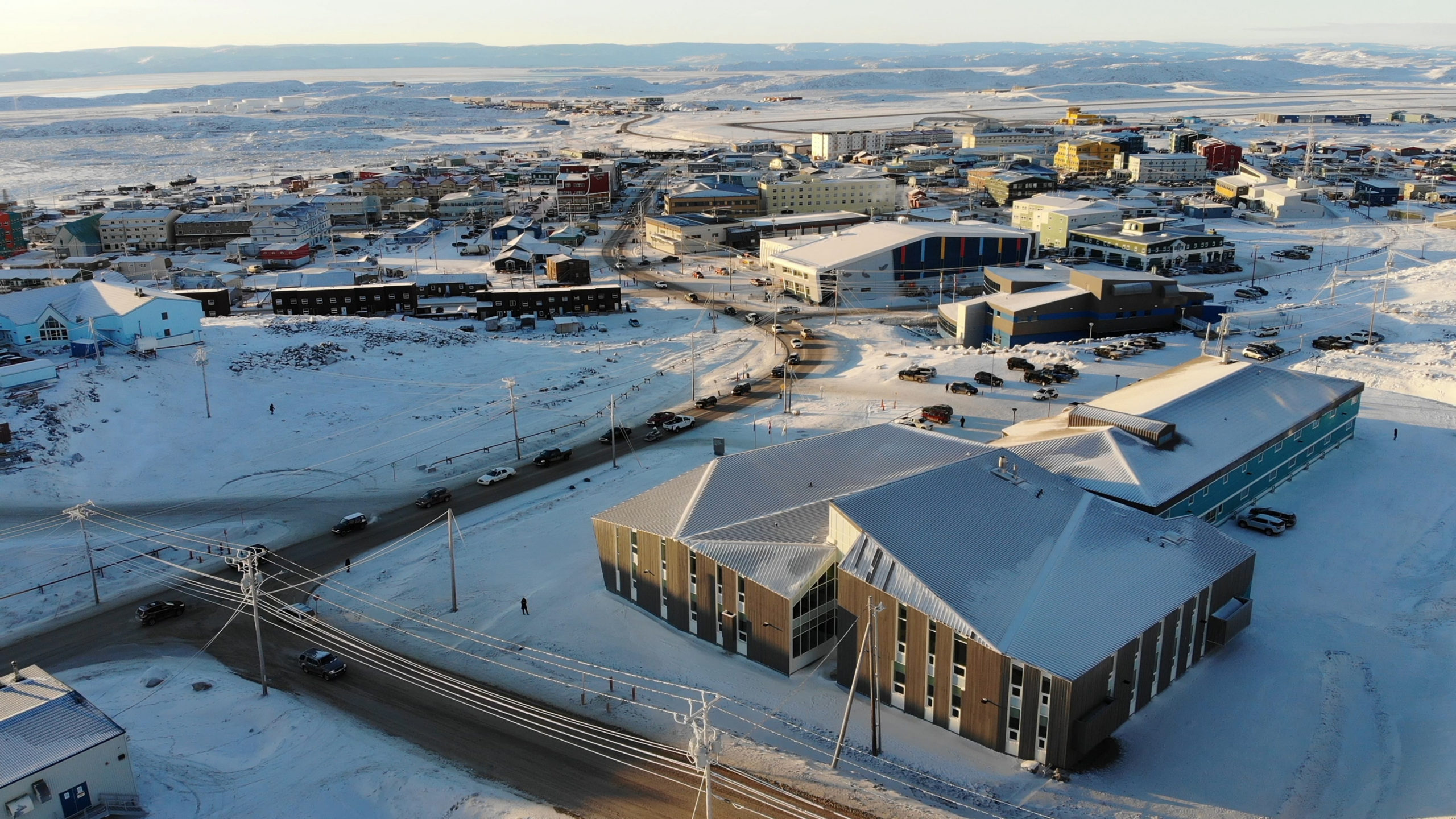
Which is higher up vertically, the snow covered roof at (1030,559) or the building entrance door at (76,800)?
the snow covered roof at (1030,559)

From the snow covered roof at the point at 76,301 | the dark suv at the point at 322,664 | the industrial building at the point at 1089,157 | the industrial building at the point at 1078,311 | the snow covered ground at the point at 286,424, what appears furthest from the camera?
the industrial building at the point at 1089,157

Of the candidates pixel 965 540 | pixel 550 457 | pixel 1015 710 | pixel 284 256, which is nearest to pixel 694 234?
pixel 284 256

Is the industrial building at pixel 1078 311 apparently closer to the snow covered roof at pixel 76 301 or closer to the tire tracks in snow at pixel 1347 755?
the tire tracks in snow at pixel 1347 755

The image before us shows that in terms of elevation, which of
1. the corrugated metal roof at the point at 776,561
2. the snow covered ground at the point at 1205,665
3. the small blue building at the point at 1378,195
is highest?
the small blue building at the point at 1378,195

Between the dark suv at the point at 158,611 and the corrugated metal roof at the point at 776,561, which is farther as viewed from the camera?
the dark suv at the point at 158,611

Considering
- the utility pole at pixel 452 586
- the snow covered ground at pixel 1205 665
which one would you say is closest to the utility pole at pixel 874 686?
the snow covered ground at pixel 1205 665

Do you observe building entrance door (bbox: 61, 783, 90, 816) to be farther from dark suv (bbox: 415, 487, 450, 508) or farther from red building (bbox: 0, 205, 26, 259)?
red building (bbox: 0, 205, 26, 259)

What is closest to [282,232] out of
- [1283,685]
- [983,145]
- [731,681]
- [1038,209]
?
[1038,209]

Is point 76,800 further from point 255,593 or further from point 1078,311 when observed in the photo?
point 1078,311
